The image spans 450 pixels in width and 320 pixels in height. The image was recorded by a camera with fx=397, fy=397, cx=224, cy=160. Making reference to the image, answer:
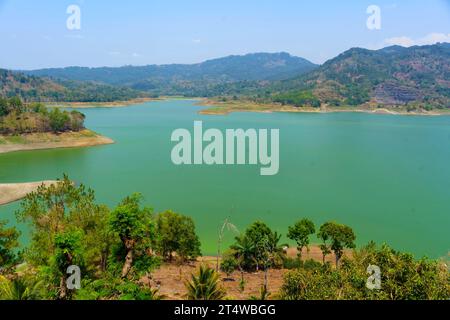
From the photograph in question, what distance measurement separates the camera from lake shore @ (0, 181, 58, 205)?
802 inches

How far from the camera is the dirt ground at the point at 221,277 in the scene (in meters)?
9.52

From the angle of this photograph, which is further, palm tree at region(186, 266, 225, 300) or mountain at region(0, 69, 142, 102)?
mountain at region(0, 69, 142, 102)

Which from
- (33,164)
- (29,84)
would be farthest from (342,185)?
(29,84)

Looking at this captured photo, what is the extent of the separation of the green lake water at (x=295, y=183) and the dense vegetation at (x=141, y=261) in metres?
2.65

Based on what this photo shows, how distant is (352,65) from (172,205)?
123325 millimetres

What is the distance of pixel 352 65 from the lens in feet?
425

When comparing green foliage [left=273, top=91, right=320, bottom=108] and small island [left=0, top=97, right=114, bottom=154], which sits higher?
green foliage [left=273, top=91, right=320, bottom=108]

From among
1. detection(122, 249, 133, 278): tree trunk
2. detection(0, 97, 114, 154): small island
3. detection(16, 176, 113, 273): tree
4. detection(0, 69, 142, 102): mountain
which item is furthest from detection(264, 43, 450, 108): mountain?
detection(122, 249, 133, 278): tree trunk

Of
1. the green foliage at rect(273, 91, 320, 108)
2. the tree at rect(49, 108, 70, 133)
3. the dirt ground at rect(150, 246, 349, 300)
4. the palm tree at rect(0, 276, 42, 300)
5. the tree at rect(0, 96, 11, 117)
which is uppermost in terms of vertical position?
the green foliage at rect(273, 91, 320, 108)

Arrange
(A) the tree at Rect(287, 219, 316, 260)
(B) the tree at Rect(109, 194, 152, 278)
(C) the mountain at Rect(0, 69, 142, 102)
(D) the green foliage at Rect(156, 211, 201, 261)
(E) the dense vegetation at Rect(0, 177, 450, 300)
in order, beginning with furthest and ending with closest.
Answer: (C) the mountain at Rect(0, 69, 142, 102)
(A) the tree at Rect(287, 219, 316, 260)
(D) the green foliage at Rect(156, 211, 201, 261)
(B) the tree at Rect(109, 194, 152, 278)
(E) the dense vegetation at Rect(0, 177, 450, 300)

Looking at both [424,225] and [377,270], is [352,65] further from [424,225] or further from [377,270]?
[377,270]

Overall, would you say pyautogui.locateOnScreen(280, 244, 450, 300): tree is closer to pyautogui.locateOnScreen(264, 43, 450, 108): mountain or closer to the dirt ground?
the dirt ground

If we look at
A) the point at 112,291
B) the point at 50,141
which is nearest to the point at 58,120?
the point at 50,141

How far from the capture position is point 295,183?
23578mm
